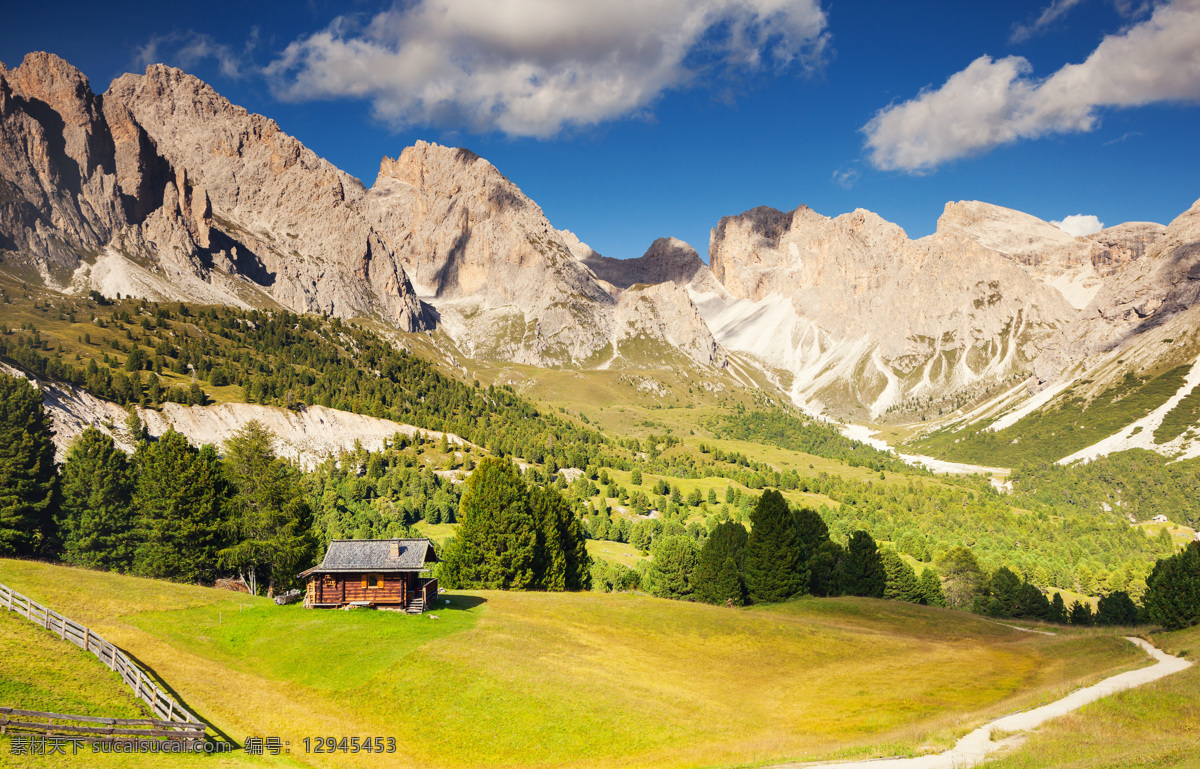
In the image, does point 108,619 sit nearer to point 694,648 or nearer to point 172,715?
point 172,715

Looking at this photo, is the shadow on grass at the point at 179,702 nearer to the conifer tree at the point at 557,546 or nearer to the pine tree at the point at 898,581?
the conifer tree at the point at 557,546

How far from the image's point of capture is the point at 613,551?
15925 cm

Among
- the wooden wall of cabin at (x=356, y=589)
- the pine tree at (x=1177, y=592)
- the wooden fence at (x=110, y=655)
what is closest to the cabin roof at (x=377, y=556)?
the wooden wall of cabin at (x=356, y=589)

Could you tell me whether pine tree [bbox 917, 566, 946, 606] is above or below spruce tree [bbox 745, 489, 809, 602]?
below

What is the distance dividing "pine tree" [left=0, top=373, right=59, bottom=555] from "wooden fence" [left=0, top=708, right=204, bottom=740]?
52.7m

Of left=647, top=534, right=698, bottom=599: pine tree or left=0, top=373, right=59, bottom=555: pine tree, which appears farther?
left=647, top=534, right=698, bottom=599: pine tree

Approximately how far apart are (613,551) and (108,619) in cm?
12434

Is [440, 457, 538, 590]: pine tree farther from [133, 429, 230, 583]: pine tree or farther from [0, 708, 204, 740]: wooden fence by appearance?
[0, 708, 204, 740]: wooden fence

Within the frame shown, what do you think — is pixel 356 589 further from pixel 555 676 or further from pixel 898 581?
pixel 898 581

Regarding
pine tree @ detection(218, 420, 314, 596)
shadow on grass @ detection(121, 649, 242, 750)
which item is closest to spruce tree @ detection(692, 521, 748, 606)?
pine tree @ detection(218, 420, 314, 596)

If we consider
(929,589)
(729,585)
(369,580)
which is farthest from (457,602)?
(929,589)

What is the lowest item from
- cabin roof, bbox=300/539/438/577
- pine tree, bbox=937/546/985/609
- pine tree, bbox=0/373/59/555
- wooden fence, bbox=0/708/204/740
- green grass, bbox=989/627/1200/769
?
pine tree, bbox=937/546/985/609

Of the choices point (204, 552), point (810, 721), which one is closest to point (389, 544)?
point (204, 552)

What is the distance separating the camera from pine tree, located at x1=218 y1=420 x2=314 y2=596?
216 feet
